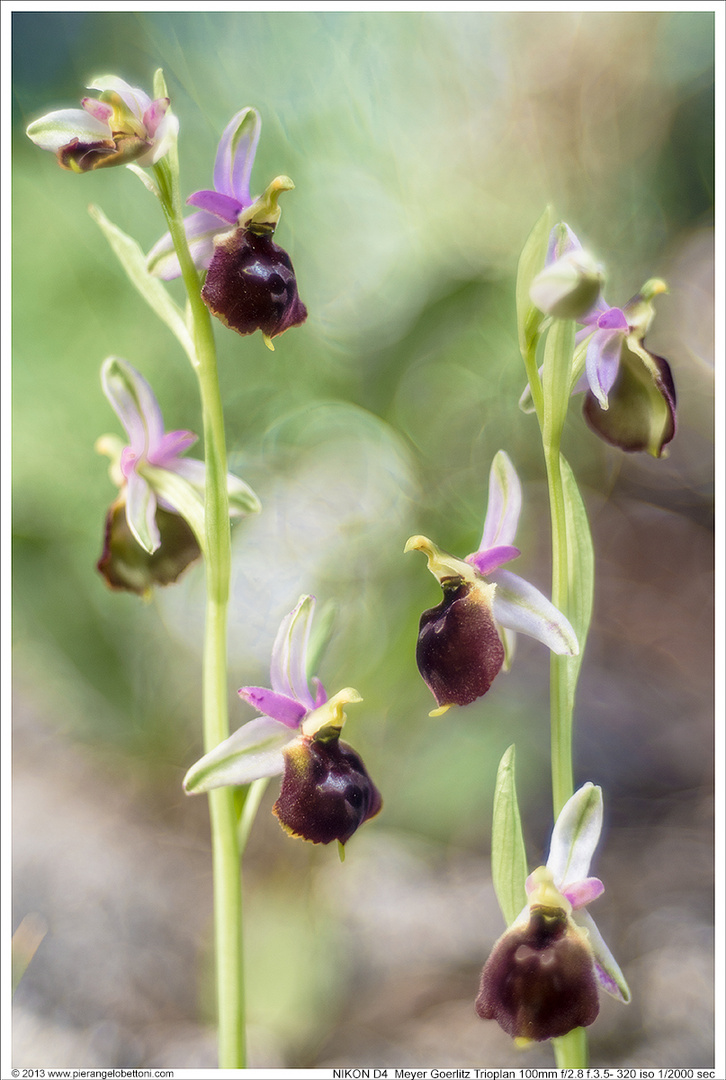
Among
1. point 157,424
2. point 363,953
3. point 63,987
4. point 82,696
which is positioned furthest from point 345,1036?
point 157,424

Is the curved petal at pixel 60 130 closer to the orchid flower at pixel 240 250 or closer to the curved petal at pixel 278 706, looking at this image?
the orchid flower at pixel 240 250

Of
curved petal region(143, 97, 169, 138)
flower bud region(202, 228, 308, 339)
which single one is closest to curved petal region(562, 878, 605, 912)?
flower bud region(202, 228, 308, 339)

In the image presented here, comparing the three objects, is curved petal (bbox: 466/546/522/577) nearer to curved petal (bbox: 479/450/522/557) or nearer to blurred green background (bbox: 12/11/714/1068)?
curved petal (bbox: 479/450/522/557)

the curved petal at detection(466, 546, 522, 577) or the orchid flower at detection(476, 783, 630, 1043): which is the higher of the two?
the curved petal at detection(466, 546, 522, 577)

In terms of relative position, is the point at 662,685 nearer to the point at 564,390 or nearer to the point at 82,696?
the point at 564,390

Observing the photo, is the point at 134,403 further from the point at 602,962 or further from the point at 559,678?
the point at 602,962
